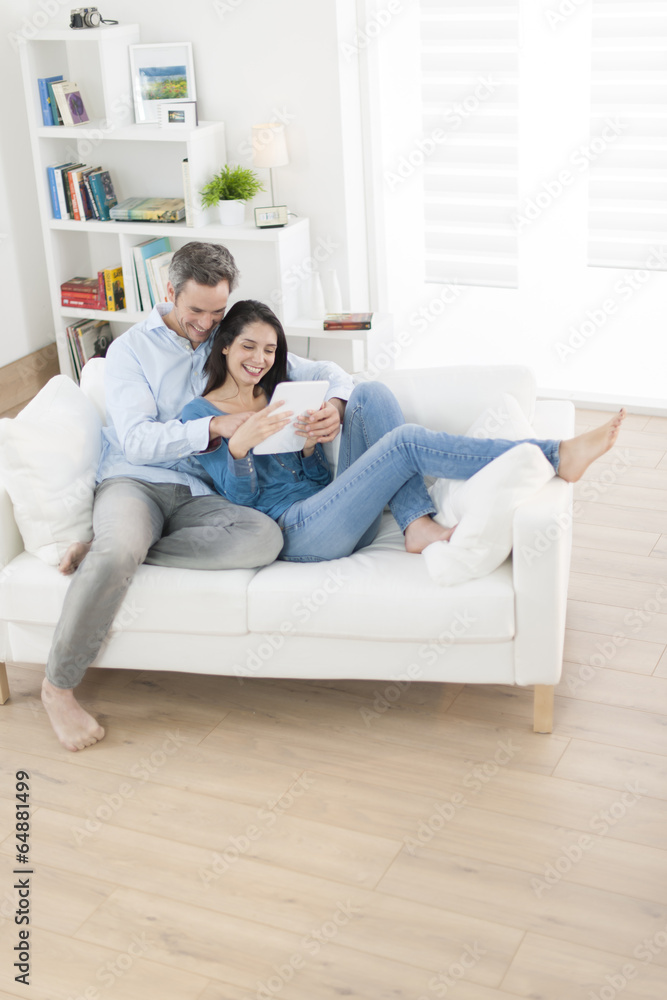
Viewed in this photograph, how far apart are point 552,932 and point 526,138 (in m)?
3.48

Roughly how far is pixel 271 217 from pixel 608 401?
1.57 meters

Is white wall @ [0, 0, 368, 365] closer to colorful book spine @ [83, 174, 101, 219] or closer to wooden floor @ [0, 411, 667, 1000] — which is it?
colorful book spine @ [83, 174, 101, 219]

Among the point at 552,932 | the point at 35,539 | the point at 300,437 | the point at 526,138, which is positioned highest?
the point at 526,138

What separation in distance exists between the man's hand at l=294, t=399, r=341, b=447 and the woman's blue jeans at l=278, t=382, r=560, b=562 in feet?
0.37

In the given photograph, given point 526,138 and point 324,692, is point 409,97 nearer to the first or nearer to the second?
point 526,138

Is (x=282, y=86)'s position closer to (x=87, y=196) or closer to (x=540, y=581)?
(x=87, y=196)

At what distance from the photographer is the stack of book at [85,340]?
4852mm

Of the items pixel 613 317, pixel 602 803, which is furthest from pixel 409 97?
pixel 602 803

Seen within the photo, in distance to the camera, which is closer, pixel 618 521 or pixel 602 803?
pixel 602 803

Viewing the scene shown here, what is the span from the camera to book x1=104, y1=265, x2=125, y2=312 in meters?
4.69

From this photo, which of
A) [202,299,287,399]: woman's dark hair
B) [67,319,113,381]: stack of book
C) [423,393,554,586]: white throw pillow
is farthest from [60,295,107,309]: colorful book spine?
[423,393,554,586]: white throw pillow

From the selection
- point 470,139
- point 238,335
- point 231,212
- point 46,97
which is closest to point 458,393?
point 238,335

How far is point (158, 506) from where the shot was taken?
276 centimetres

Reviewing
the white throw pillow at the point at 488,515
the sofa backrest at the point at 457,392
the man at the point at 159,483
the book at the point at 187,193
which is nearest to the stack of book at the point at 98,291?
the book at the point at 187,193
